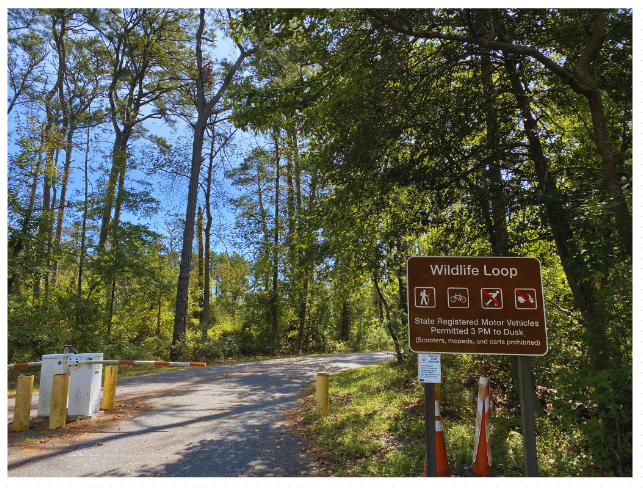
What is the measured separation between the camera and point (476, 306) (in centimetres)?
406

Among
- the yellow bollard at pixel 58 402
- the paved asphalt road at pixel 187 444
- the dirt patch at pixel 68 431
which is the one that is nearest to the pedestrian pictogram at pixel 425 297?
the paved asphalt road at pixel 187 444

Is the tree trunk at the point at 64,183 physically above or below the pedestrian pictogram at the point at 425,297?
above

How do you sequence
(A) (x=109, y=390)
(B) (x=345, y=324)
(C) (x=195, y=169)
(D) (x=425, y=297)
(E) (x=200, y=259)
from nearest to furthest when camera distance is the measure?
(D) (x=425, y=297), (A) (x=109, y=390), (C) (x=195, y=169), (B) (x=345, y=324), (E) (x=200, y=259)

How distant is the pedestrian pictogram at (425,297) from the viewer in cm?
414

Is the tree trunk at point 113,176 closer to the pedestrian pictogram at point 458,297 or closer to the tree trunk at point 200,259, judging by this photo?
the tree trunk at point 200,259

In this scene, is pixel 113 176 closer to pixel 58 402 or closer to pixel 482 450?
pixel 58 402

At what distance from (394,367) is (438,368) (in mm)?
9255

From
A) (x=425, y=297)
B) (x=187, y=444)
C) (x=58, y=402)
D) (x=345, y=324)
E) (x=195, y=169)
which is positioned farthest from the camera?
(x=345, y=324)

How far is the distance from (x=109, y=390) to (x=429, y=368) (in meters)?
6.62

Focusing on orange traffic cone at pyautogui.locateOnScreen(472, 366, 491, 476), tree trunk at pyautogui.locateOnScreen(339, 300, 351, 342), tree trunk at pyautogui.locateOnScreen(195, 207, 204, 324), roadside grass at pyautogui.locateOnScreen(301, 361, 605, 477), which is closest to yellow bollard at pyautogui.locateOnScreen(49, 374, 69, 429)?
roadside grass at pyautogui.locateOnScreen(301, 361, 605, 477)

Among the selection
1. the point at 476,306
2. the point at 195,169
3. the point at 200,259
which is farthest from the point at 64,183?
the point at 476,306

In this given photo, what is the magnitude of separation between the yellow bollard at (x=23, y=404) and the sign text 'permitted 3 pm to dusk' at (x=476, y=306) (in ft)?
20.4

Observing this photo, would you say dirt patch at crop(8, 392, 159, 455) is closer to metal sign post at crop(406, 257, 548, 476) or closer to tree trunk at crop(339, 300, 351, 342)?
metal sign post at crop(406, 257, 548, 476)

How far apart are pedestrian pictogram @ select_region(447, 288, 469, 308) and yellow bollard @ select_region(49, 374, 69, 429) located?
20.8ft
